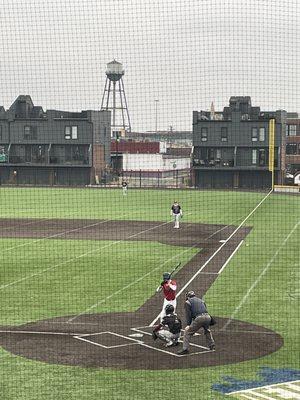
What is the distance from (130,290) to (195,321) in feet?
24.0

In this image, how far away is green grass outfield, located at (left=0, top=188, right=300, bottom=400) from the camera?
46.0 feet

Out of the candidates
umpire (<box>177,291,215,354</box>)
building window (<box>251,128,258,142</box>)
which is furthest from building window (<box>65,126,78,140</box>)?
umpire (<box>177,291,215,354</box>)

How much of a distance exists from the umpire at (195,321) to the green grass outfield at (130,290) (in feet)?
3.33

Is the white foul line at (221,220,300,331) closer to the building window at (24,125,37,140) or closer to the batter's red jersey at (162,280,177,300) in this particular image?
the batter's red jersey at (162,280,177,300)

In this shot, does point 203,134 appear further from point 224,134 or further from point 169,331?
point 169,331

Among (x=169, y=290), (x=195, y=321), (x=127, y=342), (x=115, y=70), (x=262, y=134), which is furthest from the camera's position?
(x=115, y=70)

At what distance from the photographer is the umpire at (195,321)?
1575 centimetres

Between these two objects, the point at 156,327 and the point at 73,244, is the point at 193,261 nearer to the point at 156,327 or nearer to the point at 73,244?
the point at 73,244

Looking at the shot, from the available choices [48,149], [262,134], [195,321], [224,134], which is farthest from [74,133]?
[195,321]

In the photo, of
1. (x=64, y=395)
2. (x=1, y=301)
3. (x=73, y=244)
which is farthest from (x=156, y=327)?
(x=73, y=244)

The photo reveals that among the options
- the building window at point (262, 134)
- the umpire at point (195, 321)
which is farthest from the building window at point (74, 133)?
the umpire at point (195, 321)

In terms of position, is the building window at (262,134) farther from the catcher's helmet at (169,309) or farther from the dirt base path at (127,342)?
the catcher's helmet at (169,309)

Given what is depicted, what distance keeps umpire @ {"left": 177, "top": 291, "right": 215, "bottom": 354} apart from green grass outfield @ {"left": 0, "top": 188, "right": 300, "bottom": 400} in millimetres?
1014

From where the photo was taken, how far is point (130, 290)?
75.3 ft
